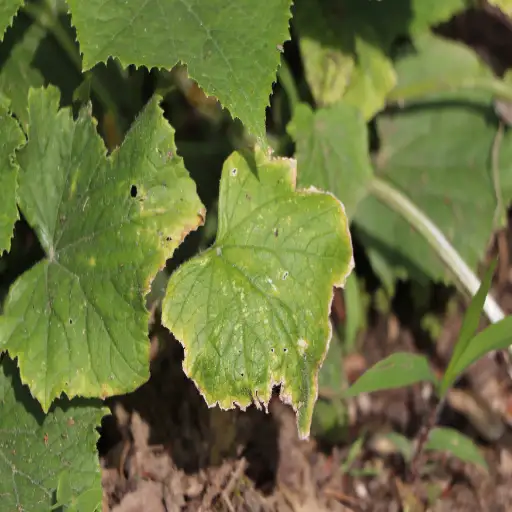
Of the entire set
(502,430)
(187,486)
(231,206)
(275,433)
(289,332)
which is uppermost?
(231,206)

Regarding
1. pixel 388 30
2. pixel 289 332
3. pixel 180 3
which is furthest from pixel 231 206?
pixel 388 30

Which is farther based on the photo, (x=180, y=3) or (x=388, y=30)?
(x=388, y=30)

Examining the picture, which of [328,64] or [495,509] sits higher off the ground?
[328,64]

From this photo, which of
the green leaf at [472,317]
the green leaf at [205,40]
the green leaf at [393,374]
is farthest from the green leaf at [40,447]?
the green leaf at [472,317]

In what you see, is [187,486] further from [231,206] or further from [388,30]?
[388,30]

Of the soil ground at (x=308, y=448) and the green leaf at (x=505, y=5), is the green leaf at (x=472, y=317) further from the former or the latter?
the green leaf at (x=505, y=5)

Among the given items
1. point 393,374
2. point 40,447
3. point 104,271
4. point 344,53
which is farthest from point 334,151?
point 40,447

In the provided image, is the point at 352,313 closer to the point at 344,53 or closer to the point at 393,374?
the point at 393,374
